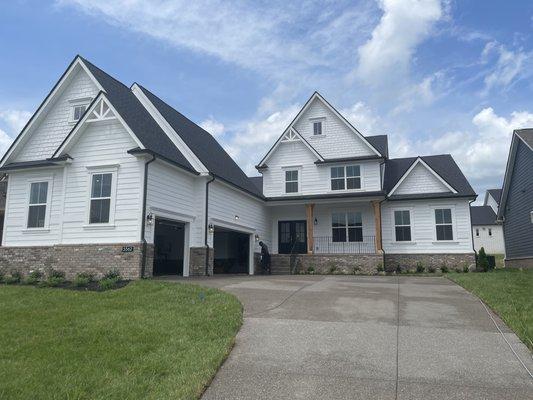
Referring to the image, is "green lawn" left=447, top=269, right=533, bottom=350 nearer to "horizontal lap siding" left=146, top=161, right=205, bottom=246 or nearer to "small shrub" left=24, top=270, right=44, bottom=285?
"horizontal lap siding" left=146, top=161, right=205, bottom=246

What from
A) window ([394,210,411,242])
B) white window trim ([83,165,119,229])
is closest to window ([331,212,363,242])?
window ([394,210,411,242])

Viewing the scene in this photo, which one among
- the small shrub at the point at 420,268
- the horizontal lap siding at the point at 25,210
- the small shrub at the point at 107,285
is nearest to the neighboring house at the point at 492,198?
the small shrub at the point at 420,268

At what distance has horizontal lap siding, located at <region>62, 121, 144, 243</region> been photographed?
14.8m

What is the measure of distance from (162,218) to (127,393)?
1147 centimetres

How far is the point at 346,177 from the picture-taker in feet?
79.9

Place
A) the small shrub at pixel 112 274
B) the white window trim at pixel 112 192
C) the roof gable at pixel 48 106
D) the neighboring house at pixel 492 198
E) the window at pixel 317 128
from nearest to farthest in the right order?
the small shrub at pixel 112 274 < the white window trim at pixel 112 192 < the roof gable at pixel 48 106 < the window at pixel 317 128 < the neighboring house at pixel 492 198

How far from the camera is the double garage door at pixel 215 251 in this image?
22.5m

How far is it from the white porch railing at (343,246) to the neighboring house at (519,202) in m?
7.94

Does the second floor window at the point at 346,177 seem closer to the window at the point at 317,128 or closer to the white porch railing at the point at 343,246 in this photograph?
the window at the point at 317,128

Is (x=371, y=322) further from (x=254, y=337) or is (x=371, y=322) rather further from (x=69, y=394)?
(x=69, y=394)

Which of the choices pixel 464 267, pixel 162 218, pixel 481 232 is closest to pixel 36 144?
pixel 162 218

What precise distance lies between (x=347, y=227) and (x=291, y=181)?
4.04m

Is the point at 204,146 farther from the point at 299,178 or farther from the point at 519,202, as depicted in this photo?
the point at 519,202

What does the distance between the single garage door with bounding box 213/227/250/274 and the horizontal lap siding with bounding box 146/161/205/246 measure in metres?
6.53
